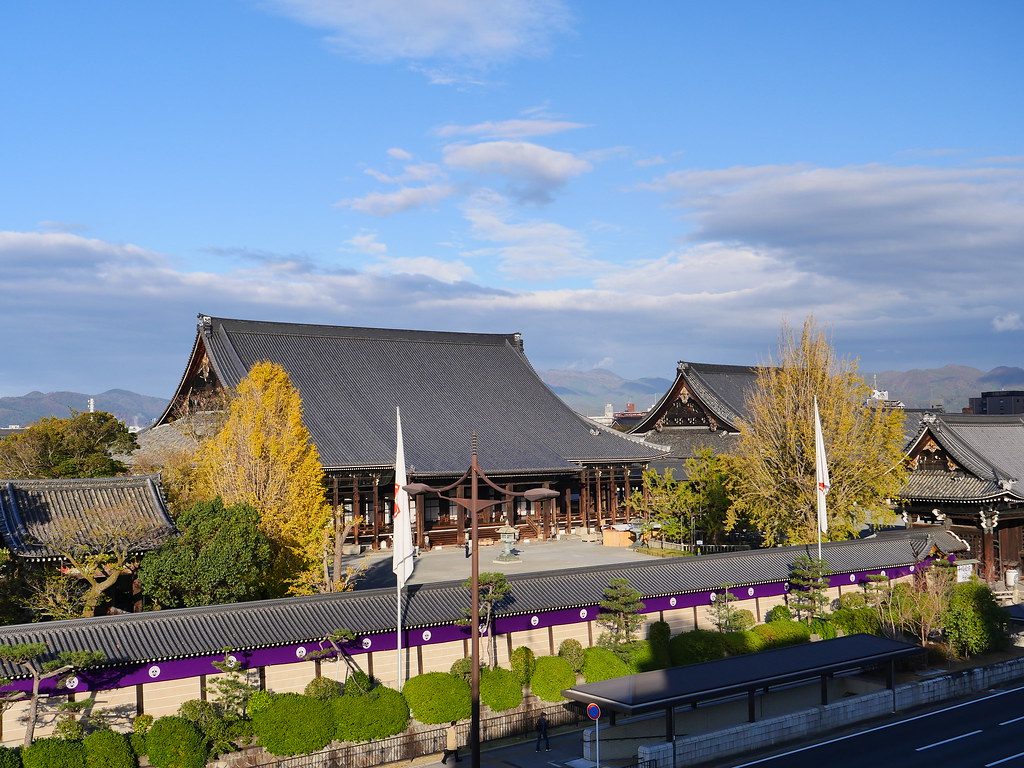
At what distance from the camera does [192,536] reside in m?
30.0

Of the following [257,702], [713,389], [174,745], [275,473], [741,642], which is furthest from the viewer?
[713,389]

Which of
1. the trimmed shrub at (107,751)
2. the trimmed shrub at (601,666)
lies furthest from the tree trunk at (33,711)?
the trimmed shrub at (601,666)

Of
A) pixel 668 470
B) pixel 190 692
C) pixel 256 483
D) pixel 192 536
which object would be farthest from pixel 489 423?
pixel 190 692

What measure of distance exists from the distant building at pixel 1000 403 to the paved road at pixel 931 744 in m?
101

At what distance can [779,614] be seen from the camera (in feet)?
121

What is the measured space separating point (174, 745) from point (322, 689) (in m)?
4.45

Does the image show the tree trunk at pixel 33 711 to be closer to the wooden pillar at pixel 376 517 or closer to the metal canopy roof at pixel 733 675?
the metal canopy roof at pixel 733 675

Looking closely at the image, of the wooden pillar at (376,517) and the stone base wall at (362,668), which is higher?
the wooden pillar at (376,517)

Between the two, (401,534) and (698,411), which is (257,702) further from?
(698,411)

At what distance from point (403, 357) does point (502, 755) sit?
39.6 meters

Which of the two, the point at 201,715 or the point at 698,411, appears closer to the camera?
the point at 201,715

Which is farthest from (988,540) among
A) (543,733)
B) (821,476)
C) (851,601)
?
(543,733)

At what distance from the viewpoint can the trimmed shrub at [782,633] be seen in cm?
3469

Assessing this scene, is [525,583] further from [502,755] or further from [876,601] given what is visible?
[876,601]
